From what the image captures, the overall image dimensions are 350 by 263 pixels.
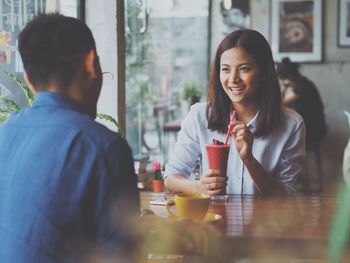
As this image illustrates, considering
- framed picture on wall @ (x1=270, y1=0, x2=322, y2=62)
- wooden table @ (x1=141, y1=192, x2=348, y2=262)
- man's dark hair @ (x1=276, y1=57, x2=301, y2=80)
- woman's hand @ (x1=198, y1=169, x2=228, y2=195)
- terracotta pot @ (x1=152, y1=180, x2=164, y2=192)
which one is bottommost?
terracotta pot @ (x1=152, y1=180, x2=164, y2=192)

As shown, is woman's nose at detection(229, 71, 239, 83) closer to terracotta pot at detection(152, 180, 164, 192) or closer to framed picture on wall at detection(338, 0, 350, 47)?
terracotta pot at detection(152, 180, 164, 192)

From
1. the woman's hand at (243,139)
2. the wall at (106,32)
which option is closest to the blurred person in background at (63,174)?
the woman's hand at (243,139)

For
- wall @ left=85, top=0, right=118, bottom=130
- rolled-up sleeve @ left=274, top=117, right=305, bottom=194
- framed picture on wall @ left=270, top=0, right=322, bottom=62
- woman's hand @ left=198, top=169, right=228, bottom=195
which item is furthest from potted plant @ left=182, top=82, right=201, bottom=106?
woman's hand @ left=198, top=169, right=228, bottom=195

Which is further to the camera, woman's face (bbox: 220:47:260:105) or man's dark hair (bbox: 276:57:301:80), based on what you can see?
man's dark hair (bbox: 276:57:301:80)

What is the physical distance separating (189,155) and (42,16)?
55.0 inches

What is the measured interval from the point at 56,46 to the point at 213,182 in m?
0.98

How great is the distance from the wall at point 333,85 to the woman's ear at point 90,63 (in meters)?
5.79

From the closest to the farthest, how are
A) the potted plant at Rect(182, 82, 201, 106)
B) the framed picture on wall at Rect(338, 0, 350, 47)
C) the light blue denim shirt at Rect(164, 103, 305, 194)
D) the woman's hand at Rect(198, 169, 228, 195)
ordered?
the woman's hand at Rect(198, 169, 228, 195)
the light blue denim shirt at Rect(164, 103, 305, 194)
the framed picture on wall at Rect(338, 0, 350, 47)
the potted plant at Rect(182, 82, 201, 106)

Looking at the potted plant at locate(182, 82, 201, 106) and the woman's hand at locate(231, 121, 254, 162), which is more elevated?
the potted plant at locate(182, 82, 201, 106)

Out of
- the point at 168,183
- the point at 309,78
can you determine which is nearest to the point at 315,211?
the point at 168,183

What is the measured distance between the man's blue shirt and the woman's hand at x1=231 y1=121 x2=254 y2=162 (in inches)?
41.4

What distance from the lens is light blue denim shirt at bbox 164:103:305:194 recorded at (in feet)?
8.02

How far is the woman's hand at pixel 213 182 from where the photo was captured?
6.70 feet

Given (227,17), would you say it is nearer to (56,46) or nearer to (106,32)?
(106,32)
